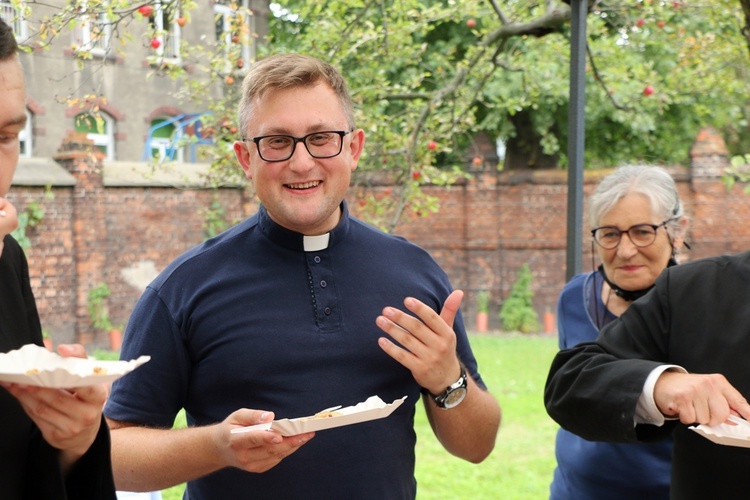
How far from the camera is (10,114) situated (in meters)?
1.41

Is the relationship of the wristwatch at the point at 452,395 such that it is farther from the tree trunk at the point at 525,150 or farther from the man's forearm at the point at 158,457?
the tree trunk at the point at 525,150

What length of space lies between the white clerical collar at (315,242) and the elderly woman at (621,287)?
1.13 metres

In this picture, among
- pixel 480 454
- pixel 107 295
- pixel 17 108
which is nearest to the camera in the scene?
pixel 17 108

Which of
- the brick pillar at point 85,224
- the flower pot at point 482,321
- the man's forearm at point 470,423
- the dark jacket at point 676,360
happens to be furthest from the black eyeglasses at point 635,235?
the flower pot at point 482,321

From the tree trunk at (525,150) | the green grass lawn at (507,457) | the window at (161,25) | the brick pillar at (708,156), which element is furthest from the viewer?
the tree trunk at (525,150)

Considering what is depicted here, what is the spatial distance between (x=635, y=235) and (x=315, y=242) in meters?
1.24

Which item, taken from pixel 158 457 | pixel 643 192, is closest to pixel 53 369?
pixel 158 457

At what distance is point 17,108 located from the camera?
1.43 metres

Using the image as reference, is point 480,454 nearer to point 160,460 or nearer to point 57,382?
point 160,460

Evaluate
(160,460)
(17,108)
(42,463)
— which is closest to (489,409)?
(160,460)

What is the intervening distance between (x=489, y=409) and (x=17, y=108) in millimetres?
1498

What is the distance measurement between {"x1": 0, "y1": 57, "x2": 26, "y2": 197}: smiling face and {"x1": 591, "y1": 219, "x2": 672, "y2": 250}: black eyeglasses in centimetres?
208

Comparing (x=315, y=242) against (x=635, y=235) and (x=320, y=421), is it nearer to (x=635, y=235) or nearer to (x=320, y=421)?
(x=320, y=421)

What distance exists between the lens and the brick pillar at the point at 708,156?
14078 mm
